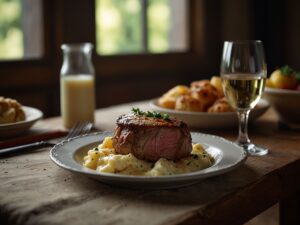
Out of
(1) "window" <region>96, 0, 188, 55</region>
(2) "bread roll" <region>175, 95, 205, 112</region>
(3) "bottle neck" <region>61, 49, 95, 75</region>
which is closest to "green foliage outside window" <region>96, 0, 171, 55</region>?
(1) "window" <region>96, 0, 188, 55</region>

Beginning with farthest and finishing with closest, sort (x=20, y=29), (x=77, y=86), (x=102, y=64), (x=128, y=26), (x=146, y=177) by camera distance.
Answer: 1. (x=128, y=26)
2. (x=102, y=64)
3. (x=20, y=29)
4. (x=77, y=86)
5. (x=146, y=177)

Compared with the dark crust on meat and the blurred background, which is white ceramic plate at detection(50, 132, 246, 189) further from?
the blurred background

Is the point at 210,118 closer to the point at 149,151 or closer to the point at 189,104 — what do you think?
the point at 189,104

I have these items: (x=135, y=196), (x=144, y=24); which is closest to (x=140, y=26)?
(x=144, y=24)

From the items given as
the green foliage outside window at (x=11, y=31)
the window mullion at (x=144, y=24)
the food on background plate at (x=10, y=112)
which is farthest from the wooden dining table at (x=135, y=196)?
the window mullion at (x=144, y=24)

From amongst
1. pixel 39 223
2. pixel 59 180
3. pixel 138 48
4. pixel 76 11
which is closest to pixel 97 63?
pixel 76 11

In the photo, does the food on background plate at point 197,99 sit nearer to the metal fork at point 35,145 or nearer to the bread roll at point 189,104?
the bread roll at point 189,104

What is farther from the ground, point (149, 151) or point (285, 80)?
point (285, 80)
